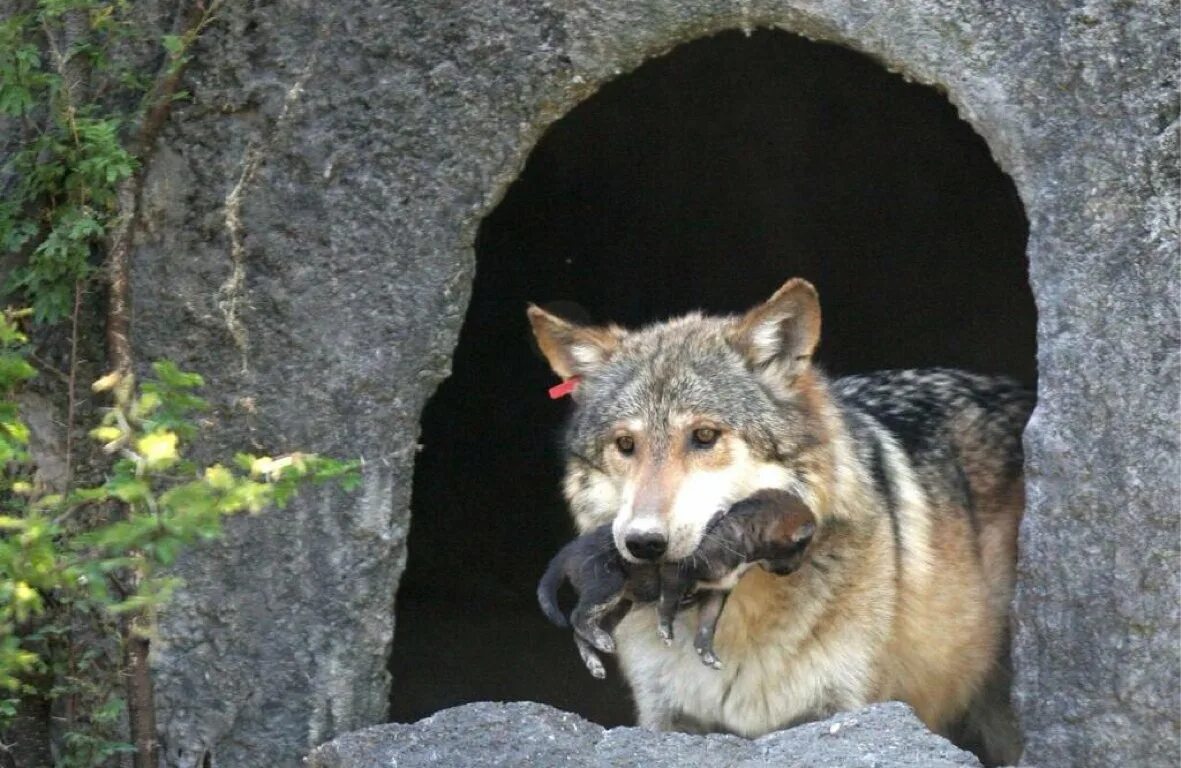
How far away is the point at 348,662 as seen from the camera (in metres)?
5.51

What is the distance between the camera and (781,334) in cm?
537

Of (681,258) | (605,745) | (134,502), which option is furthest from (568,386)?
(681,258)

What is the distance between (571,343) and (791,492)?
956 mm

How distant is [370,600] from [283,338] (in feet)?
3.03

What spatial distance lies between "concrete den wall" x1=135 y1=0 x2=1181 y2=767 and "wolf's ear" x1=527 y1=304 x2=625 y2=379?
34 cm

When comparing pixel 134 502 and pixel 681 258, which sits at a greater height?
pixel 681 258

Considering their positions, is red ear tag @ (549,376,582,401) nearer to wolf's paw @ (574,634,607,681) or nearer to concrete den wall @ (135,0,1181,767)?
concrete den wall @ (135,0,1181,767)

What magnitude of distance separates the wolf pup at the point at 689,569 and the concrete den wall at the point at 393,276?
2.29ft

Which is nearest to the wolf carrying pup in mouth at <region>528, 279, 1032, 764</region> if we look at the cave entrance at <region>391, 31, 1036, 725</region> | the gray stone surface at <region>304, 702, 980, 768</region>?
the gray stone surface at <region>304, 702, 980, 768</region>

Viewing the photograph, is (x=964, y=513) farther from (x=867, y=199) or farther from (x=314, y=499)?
(x=867, y=199)

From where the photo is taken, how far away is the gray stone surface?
14.9 ft

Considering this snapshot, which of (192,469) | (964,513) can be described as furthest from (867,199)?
(192,469)

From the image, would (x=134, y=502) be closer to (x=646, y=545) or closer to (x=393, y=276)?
(x=646, y=545)

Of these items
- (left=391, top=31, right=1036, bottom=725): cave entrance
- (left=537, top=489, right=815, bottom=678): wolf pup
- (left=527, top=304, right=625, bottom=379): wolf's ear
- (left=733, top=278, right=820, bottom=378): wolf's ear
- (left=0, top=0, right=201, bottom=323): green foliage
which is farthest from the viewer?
(left=391, top=31, right=1036, bottom=725): cave entrance
